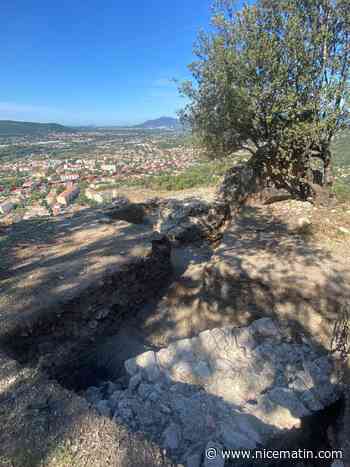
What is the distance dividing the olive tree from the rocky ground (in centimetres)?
272

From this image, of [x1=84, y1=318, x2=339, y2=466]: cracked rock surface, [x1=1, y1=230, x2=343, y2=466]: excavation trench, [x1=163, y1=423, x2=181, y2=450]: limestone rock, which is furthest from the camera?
[x1=1, y1=230, x2=343, y2=466]: excavation trench

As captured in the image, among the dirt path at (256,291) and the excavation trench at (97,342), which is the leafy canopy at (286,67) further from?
the excavation trench at (97,342)

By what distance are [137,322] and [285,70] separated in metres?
8.08

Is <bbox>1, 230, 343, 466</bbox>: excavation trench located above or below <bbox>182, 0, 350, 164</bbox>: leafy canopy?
below

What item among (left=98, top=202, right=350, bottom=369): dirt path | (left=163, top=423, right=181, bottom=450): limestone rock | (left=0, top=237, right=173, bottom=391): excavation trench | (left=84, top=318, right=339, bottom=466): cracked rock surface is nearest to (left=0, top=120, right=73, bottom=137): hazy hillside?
(left=0, top=237, right=173, bottom=391): excavation trench

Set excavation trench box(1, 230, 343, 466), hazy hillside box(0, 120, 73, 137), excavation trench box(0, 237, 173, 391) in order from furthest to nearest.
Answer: hazy hillside box(0, 120, 73, 137) < excavation trench box(0, 237, 173, 391) < excavation trench box(1, 230, 343, 466)

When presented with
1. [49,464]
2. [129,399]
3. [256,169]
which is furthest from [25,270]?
[256,169]

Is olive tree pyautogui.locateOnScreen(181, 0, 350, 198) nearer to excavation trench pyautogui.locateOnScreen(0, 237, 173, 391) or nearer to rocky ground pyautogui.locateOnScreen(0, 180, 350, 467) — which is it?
rocky ground pyautogui.locateOnScreen(0, 180, 350, 467)

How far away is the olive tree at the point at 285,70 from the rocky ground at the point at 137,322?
272 centimetres

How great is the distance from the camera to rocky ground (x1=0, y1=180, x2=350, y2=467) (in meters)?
2.48

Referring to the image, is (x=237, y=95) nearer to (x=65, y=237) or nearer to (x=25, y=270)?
(x=65, y=237)

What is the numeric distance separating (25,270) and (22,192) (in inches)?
908

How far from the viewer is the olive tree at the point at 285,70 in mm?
7504

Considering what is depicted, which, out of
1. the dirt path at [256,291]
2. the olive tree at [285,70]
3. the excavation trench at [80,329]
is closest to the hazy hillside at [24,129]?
the olive tree at [285,70]
